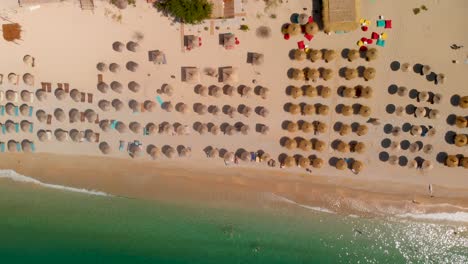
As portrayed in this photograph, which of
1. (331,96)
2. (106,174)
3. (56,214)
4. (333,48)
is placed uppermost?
(333,48)

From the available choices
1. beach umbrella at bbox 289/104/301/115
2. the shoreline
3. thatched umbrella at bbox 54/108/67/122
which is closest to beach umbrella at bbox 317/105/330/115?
beach umbrella at bbox 289/104/301/115

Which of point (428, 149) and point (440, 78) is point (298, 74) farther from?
point (428, 149)

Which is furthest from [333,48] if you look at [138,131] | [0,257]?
[0,257]

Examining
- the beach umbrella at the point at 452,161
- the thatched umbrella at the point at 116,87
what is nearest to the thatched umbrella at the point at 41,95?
the thatched umbrella at the point at 116,87

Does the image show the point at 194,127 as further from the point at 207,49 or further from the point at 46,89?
the point at 46,89

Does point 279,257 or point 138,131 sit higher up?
point 138,131

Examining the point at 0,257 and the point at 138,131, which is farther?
the point at 0,257

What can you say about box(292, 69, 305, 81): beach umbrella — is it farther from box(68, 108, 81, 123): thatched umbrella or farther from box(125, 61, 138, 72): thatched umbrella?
box(68, 108, 81, 123): thatched umbrella
